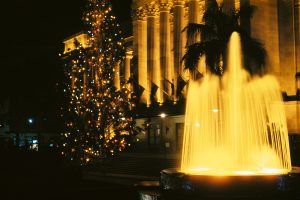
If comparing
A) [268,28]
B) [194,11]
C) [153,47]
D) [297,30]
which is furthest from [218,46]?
[153,47]

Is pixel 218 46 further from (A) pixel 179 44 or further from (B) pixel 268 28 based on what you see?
(A) pixel 179 44

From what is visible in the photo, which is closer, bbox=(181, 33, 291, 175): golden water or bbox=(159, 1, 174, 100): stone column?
bbox=(181, 33, 291, 175): golden water

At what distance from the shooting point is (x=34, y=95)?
68.2 meters

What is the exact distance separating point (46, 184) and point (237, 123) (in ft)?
32.8

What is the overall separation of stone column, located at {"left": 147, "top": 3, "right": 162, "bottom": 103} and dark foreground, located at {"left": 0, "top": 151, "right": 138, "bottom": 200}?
1668 centimetres

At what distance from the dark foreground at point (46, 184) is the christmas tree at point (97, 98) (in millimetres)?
1744

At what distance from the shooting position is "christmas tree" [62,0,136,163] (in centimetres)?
2994

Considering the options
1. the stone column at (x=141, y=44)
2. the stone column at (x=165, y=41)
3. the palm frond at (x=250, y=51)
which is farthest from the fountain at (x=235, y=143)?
the stone column at (x=141, y=44)

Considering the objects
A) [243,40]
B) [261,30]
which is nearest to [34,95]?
[261,30]

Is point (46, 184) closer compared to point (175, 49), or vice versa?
point (46, 184)

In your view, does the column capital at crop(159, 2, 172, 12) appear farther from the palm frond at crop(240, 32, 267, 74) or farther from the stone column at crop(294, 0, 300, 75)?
the palm frond at crop(240, 32, 267, 74)

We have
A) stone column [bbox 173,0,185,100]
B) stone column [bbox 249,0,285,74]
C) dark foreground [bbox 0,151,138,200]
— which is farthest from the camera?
stone column [bbox 173,0,185,100]

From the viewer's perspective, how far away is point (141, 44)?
58375 millimetres

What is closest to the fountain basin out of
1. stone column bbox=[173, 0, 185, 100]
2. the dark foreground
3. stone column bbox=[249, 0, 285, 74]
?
the dark foreground
